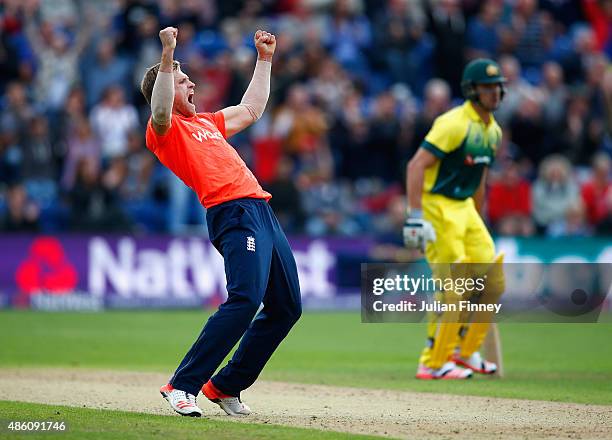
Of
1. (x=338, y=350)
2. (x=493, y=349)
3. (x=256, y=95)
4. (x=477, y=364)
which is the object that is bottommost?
(x=338, y=350)

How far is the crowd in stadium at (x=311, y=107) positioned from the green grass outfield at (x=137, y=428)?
12.0m

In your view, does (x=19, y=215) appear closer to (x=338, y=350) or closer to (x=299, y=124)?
(x=299, y=124)

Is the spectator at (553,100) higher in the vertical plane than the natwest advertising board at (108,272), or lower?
higher

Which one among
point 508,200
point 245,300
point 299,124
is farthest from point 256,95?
point 508,200

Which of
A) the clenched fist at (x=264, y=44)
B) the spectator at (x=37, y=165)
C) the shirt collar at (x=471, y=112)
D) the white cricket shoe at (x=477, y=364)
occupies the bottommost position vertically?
the white cricket shoe at (x=477, y=364)

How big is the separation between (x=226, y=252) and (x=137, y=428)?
4.55ft

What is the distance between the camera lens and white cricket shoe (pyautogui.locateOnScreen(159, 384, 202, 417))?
7930mm

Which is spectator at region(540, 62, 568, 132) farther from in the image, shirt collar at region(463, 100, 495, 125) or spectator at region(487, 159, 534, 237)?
shirt collar at region(463, 100, 495, 125)

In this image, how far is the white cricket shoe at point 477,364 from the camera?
454 inches

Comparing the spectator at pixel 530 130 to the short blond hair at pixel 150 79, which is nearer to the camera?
the short blond hair at pixel 150 79

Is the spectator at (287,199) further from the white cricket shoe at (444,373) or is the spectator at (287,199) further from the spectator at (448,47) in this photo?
the white cricket shoe at (444,373)

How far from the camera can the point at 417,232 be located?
1105 cm

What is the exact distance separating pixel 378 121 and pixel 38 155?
6055 millimetres

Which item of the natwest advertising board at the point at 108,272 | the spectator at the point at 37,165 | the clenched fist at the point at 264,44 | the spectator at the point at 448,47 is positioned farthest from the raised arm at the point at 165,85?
the spectator at the point at 448,47
